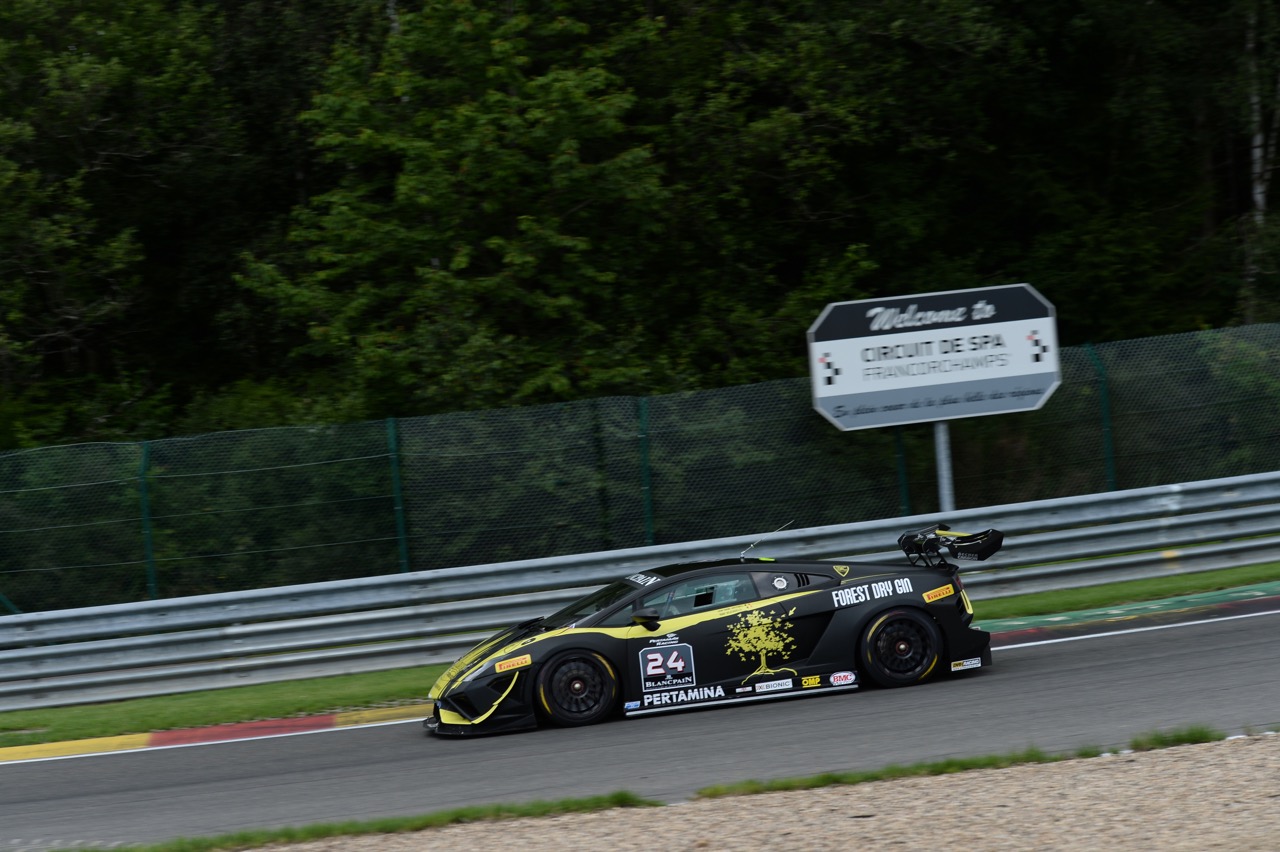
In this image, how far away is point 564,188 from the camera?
19.8 metres

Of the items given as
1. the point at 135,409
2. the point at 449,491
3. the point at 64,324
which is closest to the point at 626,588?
the point at 449,491

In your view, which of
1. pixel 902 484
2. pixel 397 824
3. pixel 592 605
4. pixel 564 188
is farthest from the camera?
pixel 564 188

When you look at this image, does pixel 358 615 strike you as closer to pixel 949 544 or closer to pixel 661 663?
pixel 661 663

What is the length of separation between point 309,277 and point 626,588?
1125 cm

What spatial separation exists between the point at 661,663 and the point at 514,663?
1.13 meters

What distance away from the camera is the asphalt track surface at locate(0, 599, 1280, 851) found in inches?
325

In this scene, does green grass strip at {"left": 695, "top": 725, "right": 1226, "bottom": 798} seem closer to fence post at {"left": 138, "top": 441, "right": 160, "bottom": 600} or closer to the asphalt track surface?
the asphalt track surface

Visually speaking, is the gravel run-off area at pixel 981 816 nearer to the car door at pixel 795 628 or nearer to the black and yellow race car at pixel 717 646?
the black and yellow race car at pixel 717 646

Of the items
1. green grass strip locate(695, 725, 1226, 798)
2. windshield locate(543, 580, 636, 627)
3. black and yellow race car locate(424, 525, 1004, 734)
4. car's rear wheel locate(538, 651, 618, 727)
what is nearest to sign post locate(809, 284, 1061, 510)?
black and yellow race car locate(424, 525, 1004, 734)

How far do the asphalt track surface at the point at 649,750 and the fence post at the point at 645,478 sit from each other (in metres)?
4.48

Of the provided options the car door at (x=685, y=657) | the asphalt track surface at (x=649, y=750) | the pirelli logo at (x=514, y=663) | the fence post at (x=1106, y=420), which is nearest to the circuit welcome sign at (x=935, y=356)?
the fence post at (x=1106, y=420)

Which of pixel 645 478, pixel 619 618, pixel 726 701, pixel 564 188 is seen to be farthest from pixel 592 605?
pixel 564 188

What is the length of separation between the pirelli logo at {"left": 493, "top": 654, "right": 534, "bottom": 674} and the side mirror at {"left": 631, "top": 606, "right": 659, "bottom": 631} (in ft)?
2.82

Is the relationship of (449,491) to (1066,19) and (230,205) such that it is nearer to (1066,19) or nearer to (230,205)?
(230,205)
